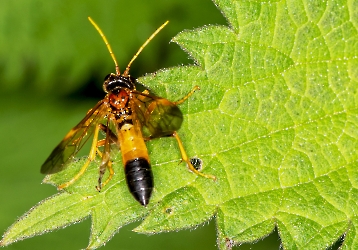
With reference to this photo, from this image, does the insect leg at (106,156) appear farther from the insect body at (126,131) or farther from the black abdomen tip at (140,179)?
the black abdomen tip at (140,179)

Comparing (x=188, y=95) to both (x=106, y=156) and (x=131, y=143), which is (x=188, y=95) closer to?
(x=131, y=143)

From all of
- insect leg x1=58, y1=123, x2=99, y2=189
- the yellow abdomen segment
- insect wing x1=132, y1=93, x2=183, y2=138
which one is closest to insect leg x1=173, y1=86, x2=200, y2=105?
insect wing x1=132, y1=93, x2=183, y2=138

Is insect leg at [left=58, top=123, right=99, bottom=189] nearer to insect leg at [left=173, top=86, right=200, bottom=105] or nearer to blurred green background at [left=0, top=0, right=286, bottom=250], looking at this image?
insect leg at [left=173, top=86, right=200, bottom=105]

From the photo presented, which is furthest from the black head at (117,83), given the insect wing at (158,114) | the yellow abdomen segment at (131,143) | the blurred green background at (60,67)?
the blurred green background at (60,67)

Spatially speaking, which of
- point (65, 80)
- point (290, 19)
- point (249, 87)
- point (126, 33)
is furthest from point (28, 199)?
point (290, 19)

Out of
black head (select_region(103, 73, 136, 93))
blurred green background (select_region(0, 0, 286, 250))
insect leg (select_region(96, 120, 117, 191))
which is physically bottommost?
insect leg (select_region(96, 120, 117, 191))

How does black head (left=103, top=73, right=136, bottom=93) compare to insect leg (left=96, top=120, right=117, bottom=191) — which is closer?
insect leg (left=96, top=120, right=117, bottom=191)

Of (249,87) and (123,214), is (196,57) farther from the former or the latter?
(123,214)
